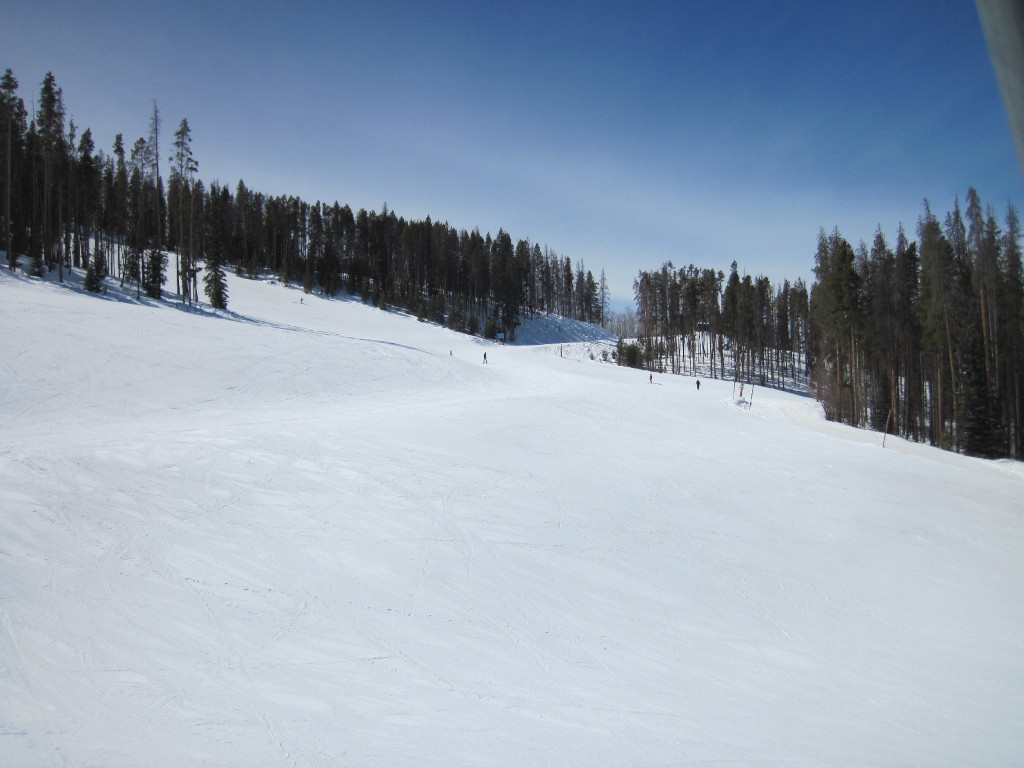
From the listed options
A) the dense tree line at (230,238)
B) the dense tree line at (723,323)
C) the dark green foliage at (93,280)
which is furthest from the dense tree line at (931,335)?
the dark green foliage at (93,280)

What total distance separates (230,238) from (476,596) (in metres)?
81.3

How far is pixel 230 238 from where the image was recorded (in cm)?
7350

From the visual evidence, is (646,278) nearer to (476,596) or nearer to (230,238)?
(230,238)

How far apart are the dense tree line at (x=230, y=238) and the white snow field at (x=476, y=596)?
115 ft

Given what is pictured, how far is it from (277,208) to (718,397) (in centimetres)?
7025

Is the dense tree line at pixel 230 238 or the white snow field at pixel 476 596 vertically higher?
the dense tree line at pixel 230 238

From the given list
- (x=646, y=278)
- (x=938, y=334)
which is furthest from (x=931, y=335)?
(x=646, y=278)

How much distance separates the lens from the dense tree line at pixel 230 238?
40031 millimetres

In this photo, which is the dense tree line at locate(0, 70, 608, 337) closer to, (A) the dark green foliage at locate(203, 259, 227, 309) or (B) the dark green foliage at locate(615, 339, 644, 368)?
(A) the dark green foliage at locate(203, 259, 227, 309)

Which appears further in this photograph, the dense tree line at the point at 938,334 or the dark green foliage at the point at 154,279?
the dark green foliage at the point at 154,279

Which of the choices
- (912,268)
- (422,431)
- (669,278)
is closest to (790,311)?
(669,278)

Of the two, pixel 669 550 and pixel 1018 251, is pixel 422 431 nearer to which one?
pixel 669 550

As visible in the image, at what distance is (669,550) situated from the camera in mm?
9227

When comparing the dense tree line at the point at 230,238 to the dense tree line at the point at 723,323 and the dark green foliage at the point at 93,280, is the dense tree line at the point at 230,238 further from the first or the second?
the dense tree line at the point at 723,323
